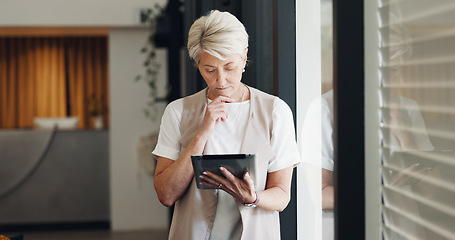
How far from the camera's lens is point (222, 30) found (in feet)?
3.78

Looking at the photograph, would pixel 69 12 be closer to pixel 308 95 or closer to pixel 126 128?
pixel 126 128

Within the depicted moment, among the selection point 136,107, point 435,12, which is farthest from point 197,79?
point 136,107

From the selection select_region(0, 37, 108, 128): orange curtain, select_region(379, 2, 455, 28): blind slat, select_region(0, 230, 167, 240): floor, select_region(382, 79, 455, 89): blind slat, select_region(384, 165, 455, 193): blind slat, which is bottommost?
select_region(0, 230, 167, 240): floor

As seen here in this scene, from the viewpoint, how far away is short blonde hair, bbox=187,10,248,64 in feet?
3.78

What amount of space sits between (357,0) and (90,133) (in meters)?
4.84

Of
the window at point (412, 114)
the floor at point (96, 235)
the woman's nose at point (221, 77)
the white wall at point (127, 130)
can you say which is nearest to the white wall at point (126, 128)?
the white wall at point (127, 130)

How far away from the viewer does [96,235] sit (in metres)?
5.30

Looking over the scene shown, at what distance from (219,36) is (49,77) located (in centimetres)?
790

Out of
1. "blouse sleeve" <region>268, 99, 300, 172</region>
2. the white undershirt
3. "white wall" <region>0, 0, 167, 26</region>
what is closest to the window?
"blouse sleeve" <region>268, 99, 300, 172</region>

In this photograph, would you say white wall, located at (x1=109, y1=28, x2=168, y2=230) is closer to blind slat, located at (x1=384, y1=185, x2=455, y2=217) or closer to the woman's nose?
the woman's nose

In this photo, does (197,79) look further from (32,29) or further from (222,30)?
(32,29)

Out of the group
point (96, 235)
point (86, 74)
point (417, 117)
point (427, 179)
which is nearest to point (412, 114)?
point (417, 117)

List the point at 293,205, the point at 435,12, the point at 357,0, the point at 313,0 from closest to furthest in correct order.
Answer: the point at 435,12, the point at 357,0, the point at 313,0, the point at 293,205

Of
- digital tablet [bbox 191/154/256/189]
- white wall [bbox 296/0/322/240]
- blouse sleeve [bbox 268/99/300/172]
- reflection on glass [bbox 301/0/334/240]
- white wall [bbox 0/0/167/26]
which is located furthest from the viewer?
white wall [bbox 0/0/167/26]
